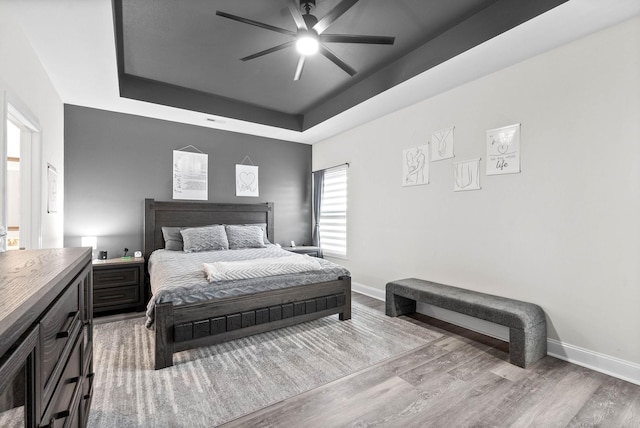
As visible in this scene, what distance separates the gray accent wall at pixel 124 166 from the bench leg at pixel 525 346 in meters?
4.06

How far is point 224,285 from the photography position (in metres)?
2.66

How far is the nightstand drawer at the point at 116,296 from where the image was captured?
3.46m

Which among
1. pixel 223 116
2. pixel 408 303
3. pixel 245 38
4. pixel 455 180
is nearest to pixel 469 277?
pixel 408 303

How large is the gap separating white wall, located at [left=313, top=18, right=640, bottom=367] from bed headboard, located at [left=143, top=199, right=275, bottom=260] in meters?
2.58

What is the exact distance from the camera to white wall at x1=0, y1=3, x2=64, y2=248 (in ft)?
6.56

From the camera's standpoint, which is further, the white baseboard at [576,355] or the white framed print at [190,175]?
the white framed print at [190,175]

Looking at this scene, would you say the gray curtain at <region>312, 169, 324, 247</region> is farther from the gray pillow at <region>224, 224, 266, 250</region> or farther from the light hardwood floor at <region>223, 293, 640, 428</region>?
the light hardwood floor at <region>223, 293, 640, 428</region>

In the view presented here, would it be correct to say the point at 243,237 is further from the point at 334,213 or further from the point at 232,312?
the point at 232,312

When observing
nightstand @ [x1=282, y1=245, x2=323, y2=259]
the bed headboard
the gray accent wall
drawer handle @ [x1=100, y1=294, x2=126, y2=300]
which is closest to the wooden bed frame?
the bed headboard

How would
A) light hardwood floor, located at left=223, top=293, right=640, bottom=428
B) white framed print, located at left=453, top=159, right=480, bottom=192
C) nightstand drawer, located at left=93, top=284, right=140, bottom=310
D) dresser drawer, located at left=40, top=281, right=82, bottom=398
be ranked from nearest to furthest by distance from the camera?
dresser drawer, located at left=40, top=281, right=82, bottom=398, light hardwood floor, located at left=223, top=293, right=640, bottom=428, white framed print, located at left=453, top=159, right=480, bottom=192, nightstand drawer, located at left=93, top=284, right=140, bottom=310

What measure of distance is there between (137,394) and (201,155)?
11.4 feet

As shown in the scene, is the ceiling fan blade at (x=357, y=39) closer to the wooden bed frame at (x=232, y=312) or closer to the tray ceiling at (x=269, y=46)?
the tray ceiling at (x=269, y=46)

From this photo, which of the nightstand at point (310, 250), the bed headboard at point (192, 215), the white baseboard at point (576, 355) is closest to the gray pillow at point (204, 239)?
the bed headboard at point (192, 215)

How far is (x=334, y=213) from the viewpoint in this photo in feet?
17.1
